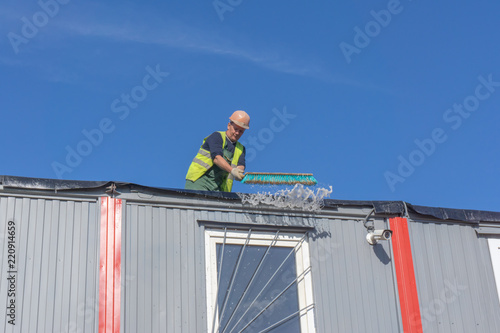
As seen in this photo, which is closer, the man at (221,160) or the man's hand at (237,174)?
the man's hand at (237,174)

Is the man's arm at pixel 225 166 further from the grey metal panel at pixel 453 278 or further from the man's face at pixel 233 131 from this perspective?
the grey metal panel at pixel 453 278

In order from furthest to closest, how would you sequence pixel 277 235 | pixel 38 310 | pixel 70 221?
pixel 277 235 < pixel 70 221 < pixel 38 310

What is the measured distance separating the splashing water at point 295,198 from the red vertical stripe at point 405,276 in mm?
1167

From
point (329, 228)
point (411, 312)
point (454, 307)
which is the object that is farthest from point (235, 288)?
point (454, 307)

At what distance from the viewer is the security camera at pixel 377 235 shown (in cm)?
962

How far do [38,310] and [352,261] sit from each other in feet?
13.2

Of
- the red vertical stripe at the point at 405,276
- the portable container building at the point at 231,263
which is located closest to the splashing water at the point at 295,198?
the portable container building at the point at 231,263

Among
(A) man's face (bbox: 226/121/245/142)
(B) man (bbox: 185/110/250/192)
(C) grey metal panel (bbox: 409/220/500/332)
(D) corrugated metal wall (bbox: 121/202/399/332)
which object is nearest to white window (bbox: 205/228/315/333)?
(D) corrugated metal wall (bbox: 121/202/399/332)

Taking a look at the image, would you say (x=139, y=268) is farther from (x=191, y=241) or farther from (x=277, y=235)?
(x=277, y=235)

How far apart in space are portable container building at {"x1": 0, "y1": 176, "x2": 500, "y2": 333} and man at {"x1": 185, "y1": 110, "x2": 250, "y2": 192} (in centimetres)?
140

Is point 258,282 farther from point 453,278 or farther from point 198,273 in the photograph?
point 453,278

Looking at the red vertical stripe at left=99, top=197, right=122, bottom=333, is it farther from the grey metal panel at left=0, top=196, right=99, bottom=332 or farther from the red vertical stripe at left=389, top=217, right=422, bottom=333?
the red vertical stripe at left=389, top=217, right=422, bottom=333

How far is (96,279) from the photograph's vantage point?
27.2 feet

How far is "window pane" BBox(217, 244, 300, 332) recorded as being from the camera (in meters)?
8.84
